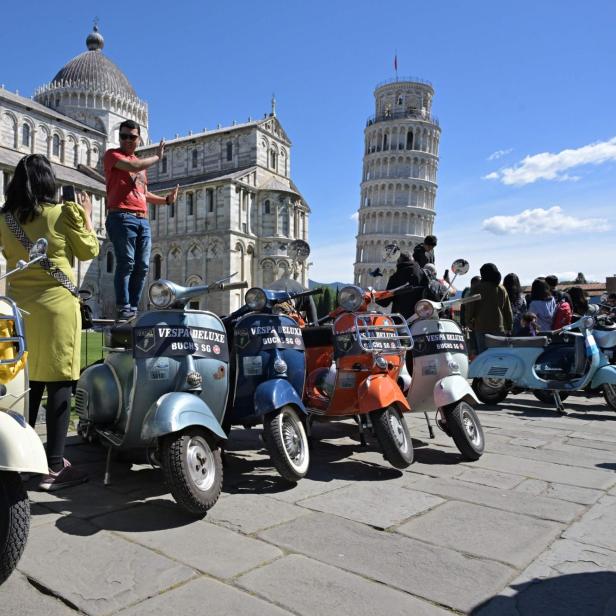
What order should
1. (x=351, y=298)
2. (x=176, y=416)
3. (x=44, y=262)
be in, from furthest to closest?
(x=351, y=298) → (x=44, y=262) → (x=176, y=416)

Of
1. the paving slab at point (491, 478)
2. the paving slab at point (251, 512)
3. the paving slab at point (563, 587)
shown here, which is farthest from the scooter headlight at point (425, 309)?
the paving slab at point (563, 587)

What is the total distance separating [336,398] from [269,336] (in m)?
0.84

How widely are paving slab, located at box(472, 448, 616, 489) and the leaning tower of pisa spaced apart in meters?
71.8

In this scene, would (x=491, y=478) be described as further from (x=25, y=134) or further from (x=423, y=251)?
(x=25, y=134)

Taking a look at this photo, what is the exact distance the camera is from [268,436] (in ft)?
11.8

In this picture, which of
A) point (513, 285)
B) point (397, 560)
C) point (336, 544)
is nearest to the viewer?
point (397, 560)

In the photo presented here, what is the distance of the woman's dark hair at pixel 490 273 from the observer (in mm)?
8477

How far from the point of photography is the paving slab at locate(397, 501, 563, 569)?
8.92 ft

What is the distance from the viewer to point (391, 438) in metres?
3.95

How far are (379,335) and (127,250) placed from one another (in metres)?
2.48

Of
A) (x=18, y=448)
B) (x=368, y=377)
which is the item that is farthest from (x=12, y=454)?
(x=368, y=377)

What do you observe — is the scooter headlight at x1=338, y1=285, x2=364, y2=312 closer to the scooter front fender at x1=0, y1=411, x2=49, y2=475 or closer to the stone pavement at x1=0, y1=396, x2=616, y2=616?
the stone pavement at x1=0, y1=396, x2=616, y2=616

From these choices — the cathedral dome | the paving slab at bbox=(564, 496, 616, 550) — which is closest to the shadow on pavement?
the paving slab at bbox=(564, 496, 616, 550)

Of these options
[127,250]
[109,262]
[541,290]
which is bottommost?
[541,290]
